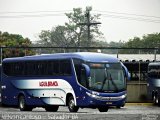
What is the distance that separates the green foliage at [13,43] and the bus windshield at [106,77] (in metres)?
64.9

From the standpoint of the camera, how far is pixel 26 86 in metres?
39.7

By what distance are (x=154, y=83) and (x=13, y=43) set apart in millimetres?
62827

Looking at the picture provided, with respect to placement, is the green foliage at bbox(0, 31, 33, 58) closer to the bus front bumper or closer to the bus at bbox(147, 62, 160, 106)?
the bus at bbox(147, 62, 160, 106)

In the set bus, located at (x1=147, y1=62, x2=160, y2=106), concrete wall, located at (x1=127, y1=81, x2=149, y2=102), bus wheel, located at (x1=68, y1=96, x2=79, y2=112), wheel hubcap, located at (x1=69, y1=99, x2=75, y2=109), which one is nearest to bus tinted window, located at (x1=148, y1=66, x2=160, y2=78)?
bus, located at (x1=147, y1=62, x2=160, y2=106)

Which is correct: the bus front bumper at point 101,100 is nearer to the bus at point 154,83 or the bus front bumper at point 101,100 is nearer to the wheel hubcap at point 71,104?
the wheel hubcap at point 71,104

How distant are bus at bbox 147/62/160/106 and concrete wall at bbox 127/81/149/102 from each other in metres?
2.46

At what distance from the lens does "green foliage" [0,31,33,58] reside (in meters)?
101

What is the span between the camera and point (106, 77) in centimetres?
3469

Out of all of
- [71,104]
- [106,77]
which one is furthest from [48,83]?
[106,77]

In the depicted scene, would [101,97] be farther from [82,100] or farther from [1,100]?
[1,100]

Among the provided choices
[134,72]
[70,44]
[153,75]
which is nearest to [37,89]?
[153,75]

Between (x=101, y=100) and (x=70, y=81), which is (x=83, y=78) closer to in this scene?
(x=70, y=81)

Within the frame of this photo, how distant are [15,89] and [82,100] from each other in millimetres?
7456

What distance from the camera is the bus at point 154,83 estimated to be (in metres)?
48.3
